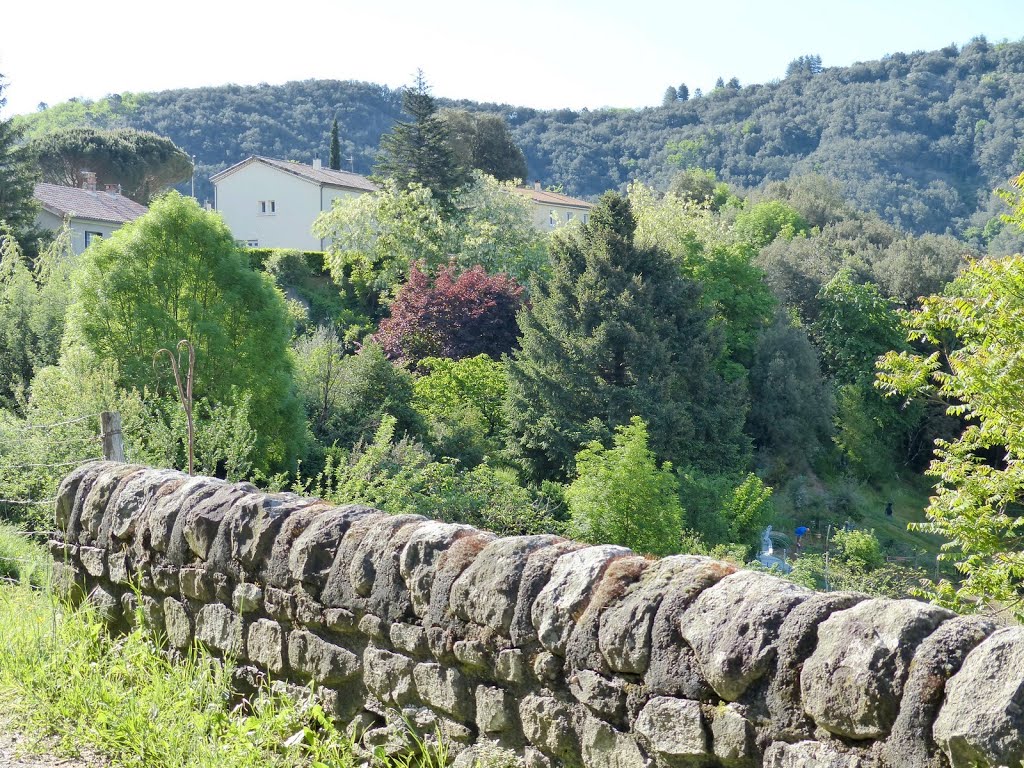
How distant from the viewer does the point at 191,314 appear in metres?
17.8

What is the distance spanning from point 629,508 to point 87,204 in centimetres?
3228

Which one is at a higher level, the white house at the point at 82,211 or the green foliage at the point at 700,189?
the green foliage at the point at 700,189

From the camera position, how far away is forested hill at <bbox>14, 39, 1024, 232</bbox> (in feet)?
295

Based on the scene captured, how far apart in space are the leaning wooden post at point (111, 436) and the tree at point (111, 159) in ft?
160

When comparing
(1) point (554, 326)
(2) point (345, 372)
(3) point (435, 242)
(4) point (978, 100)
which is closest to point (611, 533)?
(2) point (345, 372)

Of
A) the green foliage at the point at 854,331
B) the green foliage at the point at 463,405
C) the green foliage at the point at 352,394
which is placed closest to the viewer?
the green foliage at the point at 352,394

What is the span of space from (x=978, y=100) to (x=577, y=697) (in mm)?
114940

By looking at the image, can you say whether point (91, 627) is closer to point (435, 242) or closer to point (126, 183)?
point (435, 242)

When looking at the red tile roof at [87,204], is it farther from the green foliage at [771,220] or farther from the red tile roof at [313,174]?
the green foliage at [771,220]

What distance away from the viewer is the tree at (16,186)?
3216 centimetres

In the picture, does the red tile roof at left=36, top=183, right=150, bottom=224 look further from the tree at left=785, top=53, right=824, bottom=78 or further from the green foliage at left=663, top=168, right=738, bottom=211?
the tree at left=785, top=53, right=824, bottom=78

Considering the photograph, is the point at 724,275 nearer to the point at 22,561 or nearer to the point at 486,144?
the point at 486,144

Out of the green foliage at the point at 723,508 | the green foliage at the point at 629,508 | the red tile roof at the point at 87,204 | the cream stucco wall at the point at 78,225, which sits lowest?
the green foliage at the point at 723,508

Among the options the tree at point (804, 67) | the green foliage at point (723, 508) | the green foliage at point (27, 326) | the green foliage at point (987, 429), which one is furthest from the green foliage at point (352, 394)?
the tree at point (804, 67)
